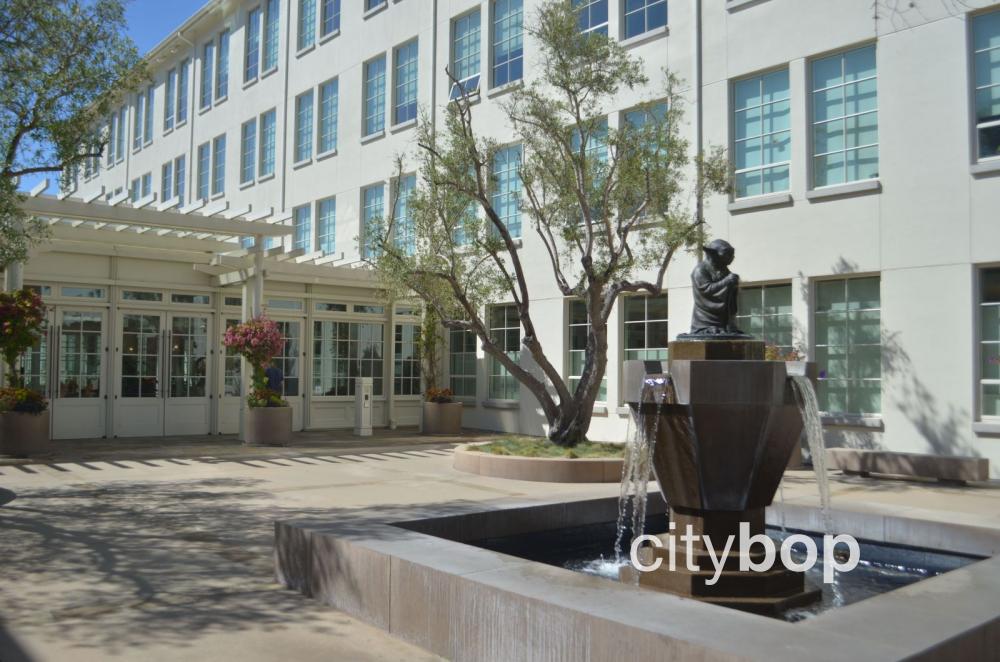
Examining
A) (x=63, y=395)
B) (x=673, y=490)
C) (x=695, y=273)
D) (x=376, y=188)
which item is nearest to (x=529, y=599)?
(x=673, y=490)

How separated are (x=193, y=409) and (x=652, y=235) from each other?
34.0 ft

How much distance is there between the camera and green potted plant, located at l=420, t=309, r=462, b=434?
65.9ft

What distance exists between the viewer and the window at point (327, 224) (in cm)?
2630

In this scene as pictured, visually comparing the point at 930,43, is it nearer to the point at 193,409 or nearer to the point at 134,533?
the point at 134,533

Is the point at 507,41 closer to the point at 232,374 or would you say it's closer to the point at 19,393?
the point at 232,374

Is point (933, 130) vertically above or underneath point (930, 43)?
underneath

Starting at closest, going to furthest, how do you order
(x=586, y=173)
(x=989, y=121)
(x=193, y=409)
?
1. (x=989, y=121)
2. (x=586, y=173)
3. (x=193, y=409)

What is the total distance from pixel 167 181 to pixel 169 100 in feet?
10.5

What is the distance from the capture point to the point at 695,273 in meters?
6.84

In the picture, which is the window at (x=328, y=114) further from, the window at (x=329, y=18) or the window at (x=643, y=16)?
the window at (x=643, y=16)

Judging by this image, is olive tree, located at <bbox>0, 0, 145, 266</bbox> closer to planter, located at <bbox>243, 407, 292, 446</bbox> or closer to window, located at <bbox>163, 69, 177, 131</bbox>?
planter, located at <bbox>243, 407, 292, 446</bbox>

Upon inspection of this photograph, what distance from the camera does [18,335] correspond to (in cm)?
1392

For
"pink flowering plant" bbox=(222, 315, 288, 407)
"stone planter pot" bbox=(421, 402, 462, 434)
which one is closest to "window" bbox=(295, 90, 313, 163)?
"stone planter pot" bbox=(421, 402, 462, 434)

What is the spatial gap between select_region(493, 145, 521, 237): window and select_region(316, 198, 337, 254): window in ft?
24.0
